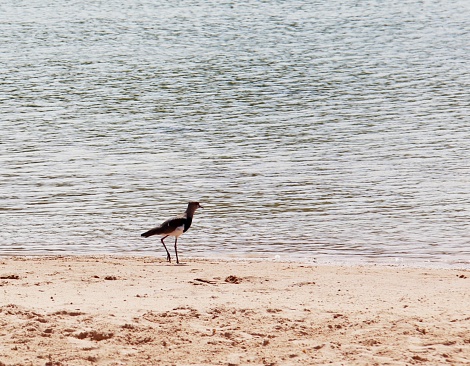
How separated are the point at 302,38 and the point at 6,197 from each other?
21.9m

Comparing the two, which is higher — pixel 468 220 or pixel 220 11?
pixel 220 11

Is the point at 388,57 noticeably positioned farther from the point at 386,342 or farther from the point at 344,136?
the point at 386,342

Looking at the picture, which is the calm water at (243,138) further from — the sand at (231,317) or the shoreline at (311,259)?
the sand at (231,317)

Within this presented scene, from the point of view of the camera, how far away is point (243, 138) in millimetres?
20406

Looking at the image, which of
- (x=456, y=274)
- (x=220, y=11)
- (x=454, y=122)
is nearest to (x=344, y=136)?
(x=454, y=122)

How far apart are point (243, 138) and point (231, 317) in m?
11.8

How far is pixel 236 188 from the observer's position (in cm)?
1623

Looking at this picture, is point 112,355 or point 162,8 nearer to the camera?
point 112,355

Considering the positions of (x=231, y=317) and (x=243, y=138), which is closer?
(x=231, y=317)

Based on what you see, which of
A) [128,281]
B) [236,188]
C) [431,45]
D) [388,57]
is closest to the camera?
[128,281]

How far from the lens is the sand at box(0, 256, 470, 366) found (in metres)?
7.89

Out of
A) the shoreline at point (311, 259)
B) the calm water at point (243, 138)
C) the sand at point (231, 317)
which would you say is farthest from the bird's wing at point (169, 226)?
the sand at point (231, 317)

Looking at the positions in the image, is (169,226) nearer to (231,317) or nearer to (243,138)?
(231,317)

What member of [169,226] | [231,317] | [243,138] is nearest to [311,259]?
[169,226]
